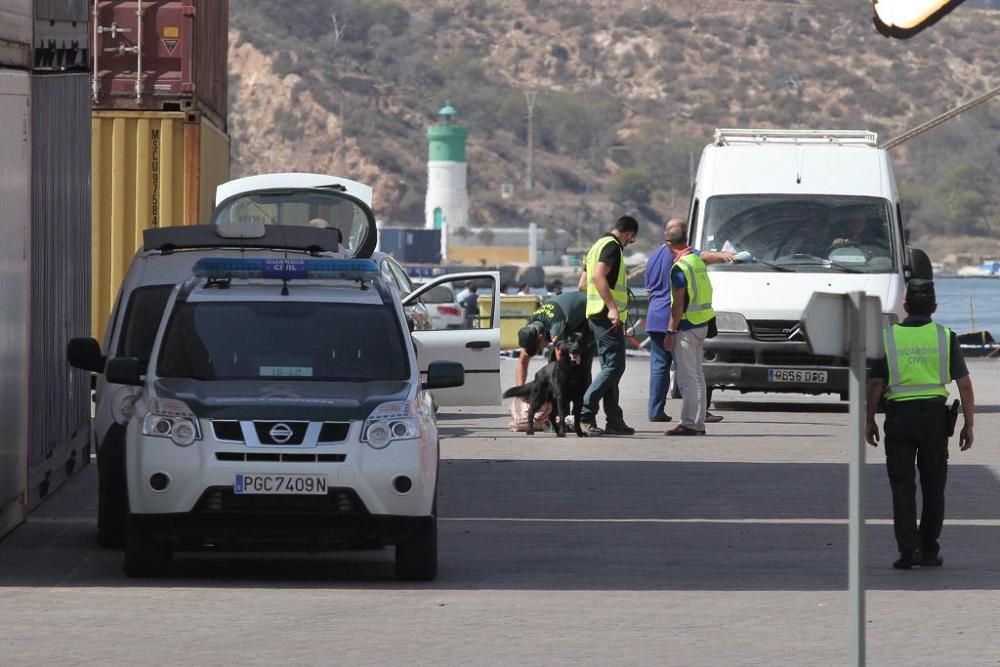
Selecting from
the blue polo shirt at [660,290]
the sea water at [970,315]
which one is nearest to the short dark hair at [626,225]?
the blue polo shirt at [660,290]

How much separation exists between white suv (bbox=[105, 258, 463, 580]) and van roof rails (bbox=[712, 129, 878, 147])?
40.9 feet

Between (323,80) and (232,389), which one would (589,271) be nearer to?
(232,389)

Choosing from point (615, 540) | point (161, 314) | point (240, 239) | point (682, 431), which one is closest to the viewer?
point (615, 540)

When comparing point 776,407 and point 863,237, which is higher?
point 863,237

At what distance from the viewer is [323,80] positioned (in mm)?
168125

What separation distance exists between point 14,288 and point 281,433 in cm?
289

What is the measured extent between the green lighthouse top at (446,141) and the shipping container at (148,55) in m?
142

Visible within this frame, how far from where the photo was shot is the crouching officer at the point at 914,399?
11070mm

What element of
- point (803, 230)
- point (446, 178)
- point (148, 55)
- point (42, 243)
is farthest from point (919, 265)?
point (446, 178)

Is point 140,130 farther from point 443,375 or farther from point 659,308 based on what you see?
point 443,375

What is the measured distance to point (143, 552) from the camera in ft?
34.7

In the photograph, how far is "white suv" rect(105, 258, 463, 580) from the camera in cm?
1025

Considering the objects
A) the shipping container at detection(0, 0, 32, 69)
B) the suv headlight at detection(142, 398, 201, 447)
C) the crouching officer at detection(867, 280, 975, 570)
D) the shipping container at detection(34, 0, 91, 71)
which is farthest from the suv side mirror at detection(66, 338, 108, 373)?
the crouching officer at detection(867, 280, 975, 570)

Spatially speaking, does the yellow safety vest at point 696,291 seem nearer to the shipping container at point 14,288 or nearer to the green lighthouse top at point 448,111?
the shipping container at point 14,288
